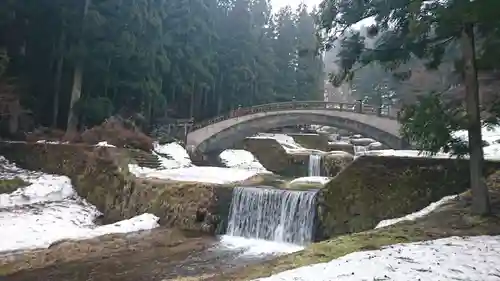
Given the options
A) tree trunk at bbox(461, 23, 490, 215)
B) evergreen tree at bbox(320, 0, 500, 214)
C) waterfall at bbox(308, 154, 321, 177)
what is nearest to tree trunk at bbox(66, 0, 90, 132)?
waterfall at bbox(308, 154, 321, 177)

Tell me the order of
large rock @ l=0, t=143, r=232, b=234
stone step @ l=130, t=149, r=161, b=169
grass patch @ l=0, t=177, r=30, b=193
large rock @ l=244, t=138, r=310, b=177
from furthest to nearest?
large rock @ l=244, t=138, r=310, b=177, stone step @ l=130, t=149, r=161, b=169, grass patch @ l=0, t=177, r=30, b=193, large rock @ l=0, t=143, r=232, b=234

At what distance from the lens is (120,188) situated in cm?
1484

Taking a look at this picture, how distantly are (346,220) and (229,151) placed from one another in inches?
743

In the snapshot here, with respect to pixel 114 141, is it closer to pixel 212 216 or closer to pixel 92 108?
pixel 92 108

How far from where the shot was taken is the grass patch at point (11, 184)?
13.5 m

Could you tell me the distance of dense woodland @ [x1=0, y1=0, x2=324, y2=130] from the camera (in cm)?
1955

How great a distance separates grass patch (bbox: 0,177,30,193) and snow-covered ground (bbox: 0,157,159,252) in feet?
0.52

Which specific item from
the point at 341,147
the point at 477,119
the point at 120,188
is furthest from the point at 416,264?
the point at 341,147

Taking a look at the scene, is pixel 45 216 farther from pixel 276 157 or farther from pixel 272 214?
pixel 276 157

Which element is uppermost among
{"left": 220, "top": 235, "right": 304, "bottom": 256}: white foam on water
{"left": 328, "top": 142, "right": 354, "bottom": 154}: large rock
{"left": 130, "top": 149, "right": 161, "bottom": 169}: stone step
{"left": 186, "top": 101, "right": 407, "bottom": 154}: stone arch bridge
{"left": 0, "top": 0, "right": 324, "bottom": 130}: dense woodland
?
{"left": 0, "top": 0, "right": 324, "bottom": 130}: dense woodland

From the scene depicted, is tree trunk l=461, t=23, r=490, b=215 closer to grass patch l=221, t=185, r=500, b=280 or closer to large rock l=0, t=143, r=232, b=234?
grass patch l=221, t=185, r=500, b=280

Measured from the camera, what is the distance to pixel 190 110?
109 feet

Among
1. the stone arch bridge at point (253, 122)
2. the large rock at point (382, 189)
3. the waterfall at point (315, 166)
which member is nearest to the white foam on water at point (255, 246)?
the large rock at point (382, 189)

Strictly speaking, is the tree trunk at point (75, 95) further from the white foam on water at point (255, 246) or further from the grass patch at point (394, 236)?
the grass patch at point (394, 236)
